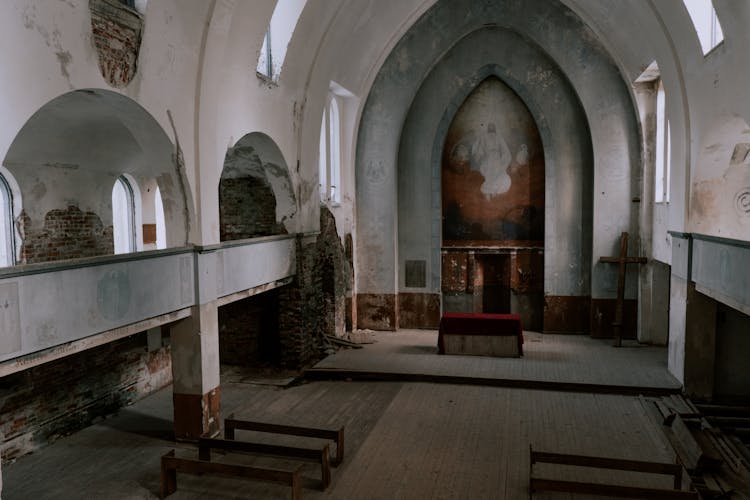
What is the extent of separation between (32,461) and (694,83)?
11.7 m

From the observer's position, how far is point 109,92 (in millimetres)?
6977

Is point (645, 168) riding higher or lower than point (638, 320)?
higher

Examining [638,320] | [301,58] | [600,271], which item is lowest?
[638,320]

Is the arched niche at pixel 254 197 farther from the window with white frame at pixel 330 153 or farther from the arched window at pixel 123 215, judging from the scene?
the window with white frame at pixel 330 153

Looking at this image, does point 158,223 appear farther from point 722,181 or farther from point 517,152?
point 722,181

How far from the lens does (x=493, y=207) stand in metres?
16.2

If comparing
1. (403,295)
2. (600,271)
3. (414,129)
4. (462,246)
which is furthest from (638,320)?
(414,129)

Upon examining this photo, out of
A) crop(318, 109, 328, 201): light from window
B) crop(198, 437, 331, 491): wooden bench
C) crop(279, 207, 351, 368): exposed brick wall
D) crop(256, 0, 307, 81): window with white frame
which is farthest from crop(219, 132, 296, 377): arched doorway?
crop(198, 437, 331, 491): wooden bench

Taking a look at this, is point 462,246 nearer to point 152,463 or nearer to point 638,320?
point 638,320

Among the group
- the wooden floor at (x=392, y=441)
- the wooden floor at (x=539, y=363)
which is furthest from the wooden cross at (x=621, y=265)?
the wooden floor at (x=392, y=441)

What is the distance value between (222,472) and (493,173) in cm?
1130

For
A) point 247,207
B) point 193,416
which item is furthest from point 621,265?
point 193,416

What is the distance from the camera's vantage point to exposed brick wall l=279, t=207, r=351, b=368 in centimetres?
1262

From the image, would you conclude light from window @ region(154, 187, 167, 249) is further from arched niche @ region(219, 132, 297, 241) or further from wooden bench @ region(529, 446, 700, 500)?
wooden bench @ region(529, 446, 700, 500)
